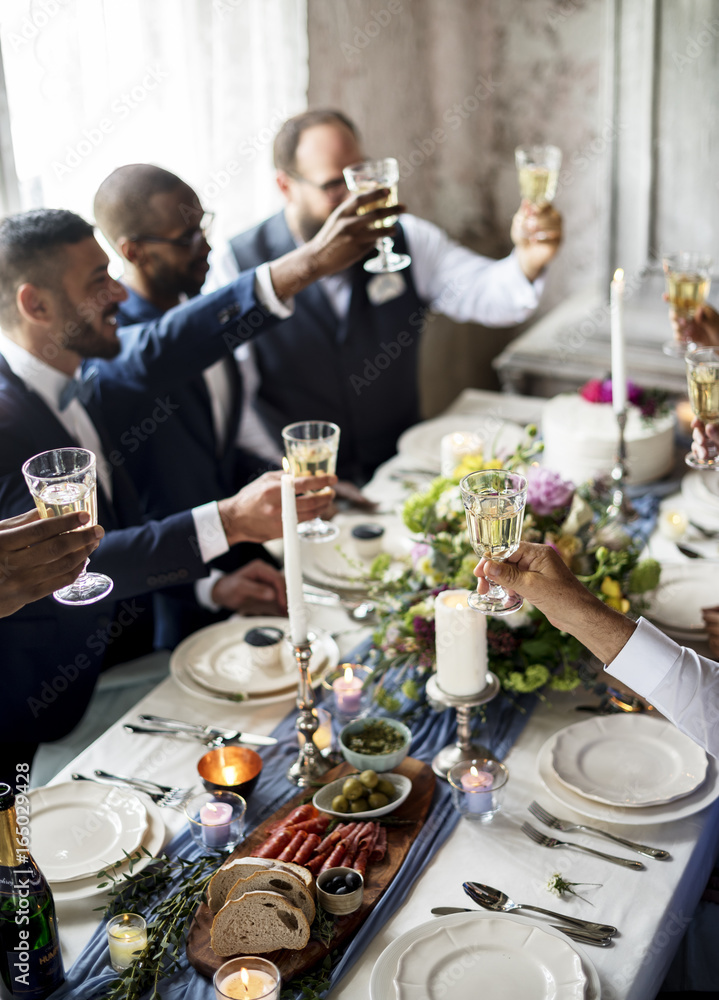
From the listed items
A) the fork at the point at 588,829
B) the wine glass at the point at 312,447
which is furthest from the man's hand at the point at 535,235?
the fork at the point at 588,829

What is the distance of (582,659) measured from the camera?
5.49ft

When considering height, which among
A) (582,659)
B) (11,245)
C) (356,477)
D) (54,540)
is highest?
(11,245)

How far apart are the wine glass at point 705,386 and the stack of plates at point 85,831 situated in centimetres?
112

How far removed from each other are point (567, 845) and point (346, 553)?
102cm

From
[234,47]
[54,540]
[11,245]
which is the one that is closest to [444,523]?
[54,540]

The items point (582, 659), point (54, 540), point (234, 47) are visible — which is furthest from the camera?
point (234, 47)

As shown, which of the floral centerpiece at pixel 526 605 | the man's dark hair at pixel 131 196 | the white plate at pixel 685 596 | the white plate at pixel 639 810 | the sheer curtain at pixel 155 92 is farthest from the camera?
the sheer curtain at pixel 155 92

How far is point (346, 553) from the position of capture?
2.30 m

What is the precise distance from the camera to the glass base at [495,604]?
1357 millimetres

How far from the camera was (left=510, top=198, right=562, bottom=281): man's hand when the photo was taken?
2.63 meters

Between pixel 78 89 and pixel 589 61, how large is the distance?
2441 mm

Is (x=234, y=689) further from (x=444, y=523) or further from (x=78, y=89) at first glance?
(x=78, y=89)

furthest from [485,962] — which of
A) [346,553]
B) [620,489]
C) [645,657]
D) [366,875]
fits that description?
[620,489]

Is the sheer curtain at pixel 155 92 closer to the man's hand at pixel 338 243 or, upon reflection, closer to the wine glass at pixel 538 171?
the man's hand at pixel 338 243
